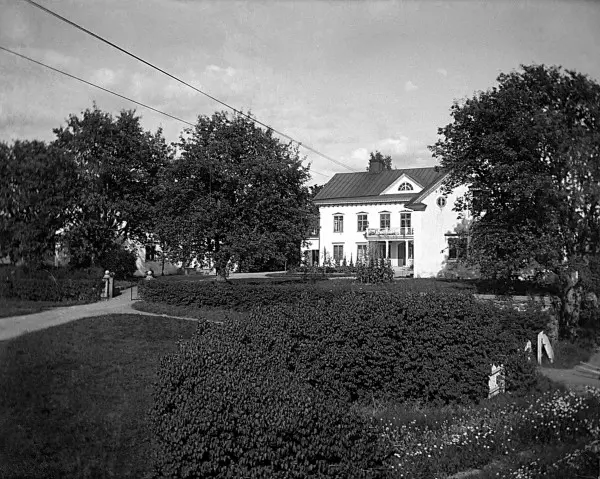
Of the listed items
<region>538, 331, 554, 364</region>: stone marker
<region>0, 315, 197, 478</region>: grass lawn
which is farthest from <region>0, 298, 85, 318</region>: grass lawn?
<region>538, 331, 554, 364</region>: stone marker

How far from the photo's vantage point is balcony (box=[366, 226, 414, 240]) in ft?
130

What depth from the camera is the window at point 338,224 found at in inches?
1634

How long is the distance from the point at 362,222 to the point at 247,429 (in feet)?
126

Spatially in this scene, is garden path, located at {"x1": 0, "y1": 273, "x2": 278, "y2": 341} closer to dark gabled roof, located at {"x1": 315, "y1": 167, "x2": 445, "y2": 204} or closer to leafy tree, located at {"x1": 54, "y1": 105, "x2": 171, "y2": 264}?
leafy tree, located at {"x1": 54, "y1": 105, "x2": 171, "y2": 264}

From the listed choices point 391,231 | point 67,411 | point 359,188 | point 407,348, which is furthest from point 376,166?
point 67,411

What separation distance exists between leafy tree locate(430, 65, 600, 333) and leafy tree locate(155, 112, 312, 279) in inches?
218

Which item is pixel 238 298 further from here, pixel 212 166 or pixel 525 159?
pixel 525 159

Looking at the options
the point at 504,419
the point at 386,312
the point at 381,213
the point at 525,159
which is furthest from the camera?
the point at 381,213

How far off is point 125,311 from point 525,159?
29.1 ft

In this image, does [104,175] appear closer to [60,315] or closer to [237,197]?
[60,315]

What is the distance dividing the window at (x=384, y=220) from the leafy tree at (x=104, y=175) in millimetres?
34050

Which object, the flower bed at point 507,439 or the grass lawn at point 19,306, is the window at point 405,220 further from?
the grass lawn at point 19,306

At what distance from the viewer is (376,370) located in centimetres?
576

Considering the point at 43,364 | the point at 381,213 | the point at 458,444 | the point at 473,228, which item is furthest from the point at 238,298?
the point at 381,213
